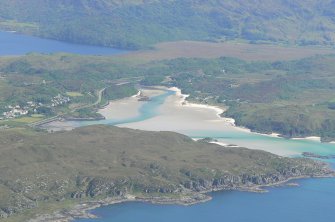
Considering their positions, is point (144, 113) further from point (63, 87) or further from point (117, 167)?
point (117, 167)

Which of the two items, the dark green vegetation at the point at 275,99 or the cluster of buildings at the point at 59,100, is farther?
the cluster of buildings at the point at 59,100

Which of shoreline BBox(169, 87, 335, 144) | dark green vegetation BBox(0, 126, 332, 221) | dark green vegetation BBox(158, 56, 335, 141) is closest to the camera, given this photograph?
dark green vegetation BBox(0, 126, 332, 221)

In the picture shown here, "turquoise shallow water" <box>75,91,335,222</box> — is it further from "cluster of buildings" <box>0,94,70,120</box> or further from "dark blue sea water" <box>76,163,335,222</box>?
"cluster of buildings" <box>0,94,70,120</box>

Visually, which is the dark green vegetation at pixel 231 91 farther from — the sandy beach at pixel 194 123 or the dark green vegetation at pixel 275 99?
the sandy beach at pixel 194 123

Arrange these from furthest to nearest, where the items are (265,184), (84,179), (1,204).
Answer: (265,184)
(84,179)
(1,204)

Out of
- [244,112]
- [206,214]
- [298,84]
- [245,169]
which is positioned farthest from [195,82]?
[206,214]

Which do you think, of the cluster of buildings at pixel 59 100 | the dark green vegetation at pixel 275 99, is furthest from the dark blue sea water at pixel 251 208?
the cluster of buildings at pixel 59 100

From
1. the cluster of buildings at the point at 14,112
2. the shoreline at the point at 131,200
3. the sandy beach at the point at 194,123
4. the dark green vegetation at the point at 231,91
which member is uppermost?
the dark green vegetation at the point at 231,91

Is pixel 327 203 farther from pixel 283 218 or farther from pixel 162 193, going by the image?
pixel 162 193

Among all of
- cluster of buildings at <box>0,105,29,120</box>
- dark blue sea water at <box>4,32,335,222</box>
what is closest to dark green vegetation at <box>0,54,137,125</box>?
cluster of buildings at <box>0,105,29,120</box>
